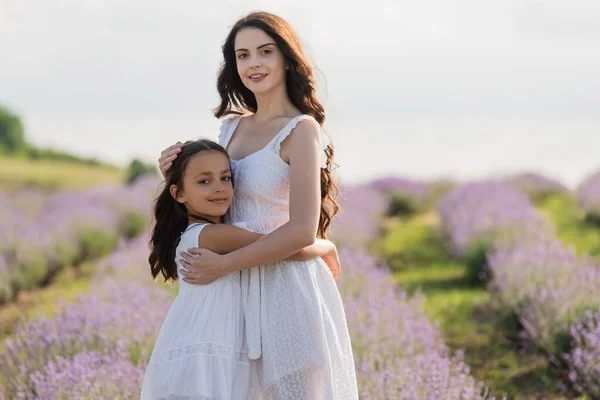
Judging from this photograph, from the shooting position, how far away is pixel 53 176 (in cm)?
1881

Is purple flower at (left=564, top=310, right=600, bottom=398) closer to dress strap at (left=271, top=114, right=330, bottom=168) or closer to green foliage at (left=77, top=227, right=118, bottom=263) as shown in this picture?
dress strap at (left=271, top=114, right=330, bottom=168)

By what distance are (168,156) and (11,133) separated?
25325 mm

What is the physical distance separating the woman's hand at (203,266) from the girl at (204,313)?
33mm

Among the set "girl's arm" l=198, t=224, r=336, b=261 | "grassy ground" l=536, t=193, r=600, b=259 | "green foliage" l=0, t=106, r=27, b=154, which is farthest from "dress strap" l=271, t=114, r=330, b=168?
"green foliage" l=0, t=106, r=27, b=154

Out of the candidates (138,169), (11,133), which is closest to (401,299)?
(138,169)

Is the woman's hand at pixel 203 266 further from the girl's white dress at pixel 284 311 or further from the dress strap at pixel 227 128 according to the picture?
the dress strap at pixel 227 128

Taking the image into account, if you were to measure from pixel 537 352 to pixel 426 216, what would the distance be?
25.2ft

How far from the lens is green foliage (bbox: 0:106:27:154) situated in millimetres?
25781

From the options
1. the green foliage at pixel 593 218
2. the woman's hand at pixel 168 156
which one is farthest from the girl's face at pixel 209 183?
the green foliage at pixel 593 218

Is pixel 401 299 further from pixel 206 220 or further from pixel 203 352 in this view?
pixel 203 352

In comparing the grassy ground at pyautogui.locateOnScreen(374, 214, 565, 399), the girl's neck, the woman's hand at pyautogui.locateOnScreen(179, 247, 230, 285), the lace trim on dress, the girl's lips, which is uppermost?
the girl's lips

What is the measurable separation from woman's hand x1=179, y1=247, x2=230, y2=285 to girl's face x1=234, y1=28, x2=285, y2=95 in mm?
641

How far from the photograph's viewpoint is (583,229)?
34.1 ft

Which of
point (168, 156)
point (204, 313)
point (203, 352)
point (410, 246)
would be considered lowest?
point (410, 246)
